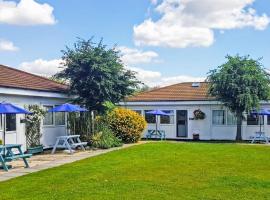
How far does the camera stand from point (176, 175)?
39.9ft

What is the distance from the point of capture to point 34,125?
65.8ft

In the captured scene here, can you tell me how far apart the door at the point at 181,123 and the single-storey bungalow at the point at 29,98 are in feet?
35.9

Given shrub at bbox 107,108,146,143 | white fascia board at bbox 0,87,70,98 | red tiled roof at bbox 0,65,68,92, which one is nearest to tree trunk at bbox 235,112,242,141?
shrub at bbox 107,108,146,143

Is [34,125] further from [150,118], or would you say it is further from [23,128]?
[150,118]

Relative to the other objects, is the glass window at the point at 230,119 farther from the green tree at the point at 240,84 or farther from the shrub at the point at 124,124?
the shrub at the point at 124,124

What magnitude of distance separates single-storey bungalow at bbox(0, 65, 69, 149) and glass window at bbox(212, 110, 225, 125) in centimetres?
1195

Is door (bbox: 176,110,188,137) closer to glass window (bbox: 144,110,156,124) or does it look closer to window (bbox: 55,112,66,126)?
glass window (bbox: 144,110,156,124)

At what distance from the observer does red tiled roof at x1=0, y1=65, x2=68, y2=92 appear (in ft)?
61.6

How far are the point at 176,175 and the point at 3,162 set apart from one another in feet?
17.1

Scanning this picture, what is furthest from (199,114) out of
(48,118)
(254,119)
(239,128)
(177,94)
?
(48,118)

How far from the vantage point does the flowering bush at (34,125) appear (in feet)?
64.6

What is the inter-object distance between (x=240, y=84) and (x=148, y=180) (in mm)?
18247

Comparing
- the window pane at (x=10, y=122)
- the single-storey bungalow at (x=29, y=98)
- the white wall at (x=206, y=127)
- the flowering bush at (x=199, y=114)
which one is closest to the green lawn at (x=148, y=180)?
the window pane at (x=10, y=122)

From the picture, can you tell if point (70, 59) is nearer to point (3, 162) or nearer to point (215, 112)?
point (3, 162)
